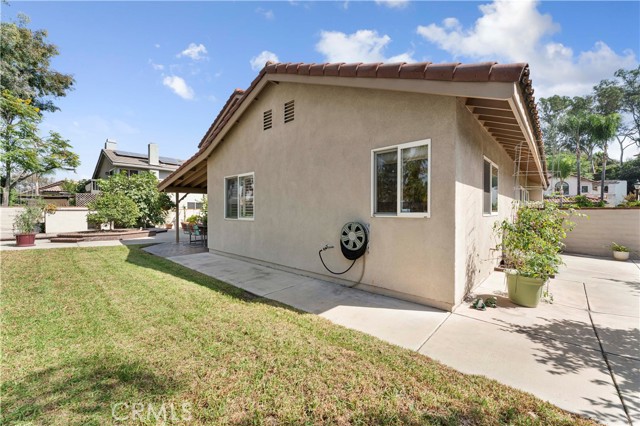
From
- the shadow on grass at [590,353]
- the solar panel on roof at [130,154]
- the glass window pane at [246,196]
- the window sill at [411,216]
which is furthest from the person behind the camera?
the solar panel on roof at [130,154]

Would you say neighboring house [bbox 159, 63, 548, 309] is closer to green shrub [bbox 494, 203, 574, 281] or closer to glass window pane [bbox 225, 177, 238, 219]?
green shrub [bbox 494, 203, 574, 281]

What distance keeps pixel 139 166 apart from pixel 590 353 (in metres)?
29.8

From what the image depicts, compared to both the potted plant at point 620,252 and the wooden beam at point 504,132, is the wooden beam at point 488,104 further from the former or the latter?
the potted plant at point 620,252

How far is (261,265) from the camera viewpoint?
8055 mm

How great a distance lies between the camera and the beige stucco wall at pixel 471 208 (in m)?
4.53

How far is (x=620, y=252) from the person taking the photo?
9273 mm

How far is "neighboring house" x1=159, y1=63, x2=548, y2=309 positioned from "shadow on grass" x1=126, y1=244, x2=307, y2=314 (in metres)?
1.65

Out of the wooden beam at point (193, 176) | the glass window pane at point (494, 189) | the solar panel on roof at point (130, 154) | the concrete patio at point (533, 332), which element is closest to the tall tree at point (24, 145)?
the solar panel on roof at point (130, 154)

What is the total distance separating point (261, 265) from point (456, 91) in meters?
6.50

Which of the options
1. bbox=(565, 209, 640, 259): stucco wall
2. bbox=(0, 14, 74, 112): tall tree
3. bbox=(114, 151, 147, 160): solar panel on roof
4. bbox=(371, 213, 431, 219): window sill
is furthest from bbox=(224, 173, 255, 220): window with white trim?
bbox=(114, 151, 147, 160): solar panel on roof

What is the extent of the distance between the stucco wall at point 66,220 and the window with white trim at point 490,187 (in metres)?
21.1

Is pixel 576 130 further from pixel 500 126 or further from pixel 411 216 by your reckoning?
pixel 411 216

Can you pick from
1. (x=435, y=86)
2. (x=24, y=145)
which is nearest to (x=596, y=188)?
(x=435, y=86)

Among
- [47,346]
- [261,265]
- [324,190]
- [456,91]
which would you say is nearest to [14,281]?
[47,346]
